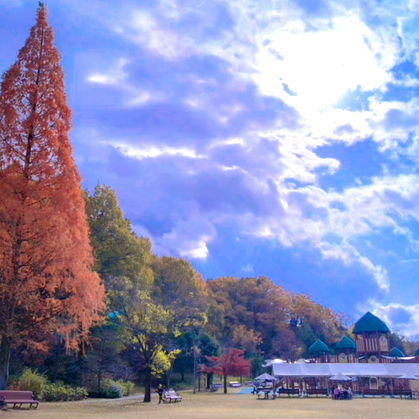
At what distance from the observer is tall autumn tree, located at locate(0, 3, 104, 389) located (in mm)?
16062

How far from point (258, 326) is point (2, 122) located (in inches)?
2309

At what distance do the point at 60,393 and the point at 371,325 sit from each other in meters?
33.5

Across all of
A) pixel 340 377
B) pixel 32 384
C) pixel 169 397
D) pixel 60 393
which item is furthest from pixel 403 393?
pixel 32 384

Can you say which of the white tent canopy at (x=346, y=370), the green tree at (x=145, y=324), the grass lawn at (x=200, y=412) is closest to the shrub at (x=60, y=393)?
the grass lawn at (x=200, y=412)

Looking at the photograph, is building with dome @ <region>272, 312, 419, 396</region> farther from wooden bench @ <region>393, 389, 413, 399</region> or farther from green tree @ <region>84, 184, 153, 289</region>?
green tree @ <region>84, 184, 153, 289</region>

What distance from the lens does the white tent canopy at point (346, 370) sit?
40406 mm

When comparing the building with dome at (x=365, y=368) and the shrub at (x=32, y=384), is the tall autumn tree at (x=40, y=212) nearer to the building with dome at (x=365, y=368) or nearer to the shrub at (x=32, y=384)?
→ the shrub at (x=32, y=384)

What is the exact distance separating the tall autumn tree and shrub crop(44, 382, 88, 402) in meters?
12.1

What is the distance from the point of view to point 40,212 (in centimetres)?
1638

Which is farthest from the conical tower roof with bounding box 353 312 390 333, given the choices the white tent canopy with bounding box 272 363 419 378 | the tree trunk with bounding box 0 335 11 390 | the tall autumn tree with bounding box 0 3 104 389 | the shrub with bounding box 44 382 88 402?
the tree trunk with bounding box 0 335 11 390

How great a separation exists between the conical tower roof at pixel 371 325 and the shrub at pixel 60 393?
3096 cm

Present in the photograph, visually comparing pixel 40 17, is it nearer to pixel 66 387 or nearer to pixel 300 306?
pixel 66 387

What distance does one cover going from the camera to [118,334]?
114 feet

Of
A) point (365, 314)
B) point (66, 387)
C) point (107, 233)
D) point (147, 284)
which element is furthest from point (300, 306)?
point (66, 387)
